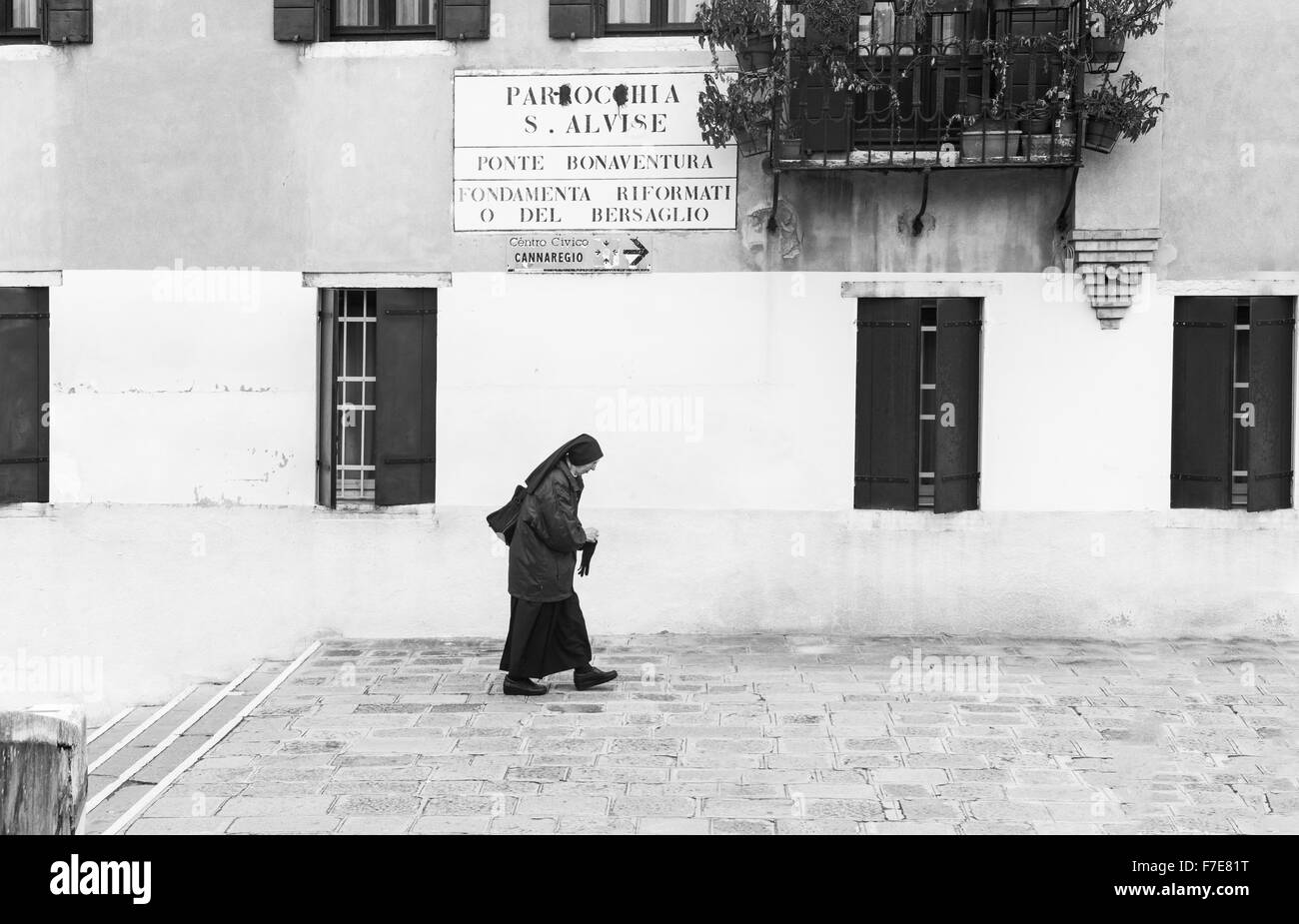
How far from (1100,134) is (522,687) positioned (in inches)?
210

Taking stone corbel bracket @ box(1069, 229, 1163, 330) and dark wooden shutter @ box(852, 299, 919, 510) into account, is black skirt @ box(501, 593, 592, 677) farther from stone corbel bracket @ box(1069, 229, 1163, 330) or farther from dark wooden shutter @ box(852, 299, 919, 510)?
stone corbel bracket @ box(1069, 229, 1163, 330)

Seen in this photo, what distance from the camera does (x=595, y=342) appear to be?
11062mm

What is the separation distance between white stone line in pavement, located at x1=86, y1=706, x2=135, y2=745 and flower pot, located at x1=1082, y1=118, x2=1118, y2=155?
7.80 m

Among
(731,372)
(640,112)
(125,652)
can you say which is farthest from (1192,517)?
(125,652)

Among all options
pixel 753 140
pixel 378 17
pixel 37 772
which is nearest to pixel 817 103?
pixel 753 140

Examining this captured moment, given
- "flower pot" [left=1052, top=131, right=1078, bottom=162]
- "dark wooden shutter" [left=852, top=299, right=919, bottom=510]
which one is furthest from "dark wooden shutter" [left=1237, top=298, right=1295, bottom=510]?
"dark wooden shutter" [left=852, top=299, right=919, bottom=510]

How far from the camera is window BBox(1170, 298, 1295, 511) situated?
10820 millimetres

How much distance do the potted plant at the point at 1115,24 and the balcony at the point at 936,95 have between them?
0.12 metres

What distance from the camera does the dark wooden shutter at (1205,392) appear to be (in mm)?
10820

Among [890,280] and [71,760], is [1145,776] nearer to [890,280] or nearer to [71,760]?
[890,280]

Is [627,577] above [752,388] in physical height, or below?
below

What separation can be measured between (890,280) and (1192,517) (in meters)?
2.70

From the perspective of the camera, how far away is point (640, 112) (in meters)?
10.9

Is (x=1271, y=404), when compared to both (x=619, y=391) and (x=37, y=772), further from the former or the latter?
(x=37, y=772)
